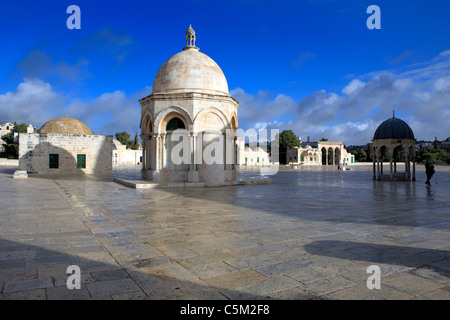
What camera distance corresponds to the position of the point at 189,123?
1708 centimetres

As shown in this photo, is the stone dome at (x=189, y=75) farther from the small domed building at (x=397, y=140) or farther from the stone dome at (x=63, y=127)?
the stone dome at (x=63, y=127)

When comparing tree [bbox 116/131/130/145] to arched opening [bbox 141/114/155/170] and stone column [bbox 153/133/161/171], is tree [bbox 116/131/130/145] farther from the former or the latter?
stone column [bbox 153/133/161/171]

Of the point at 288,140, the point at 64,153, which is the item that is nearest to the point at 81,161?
the point at 64,153

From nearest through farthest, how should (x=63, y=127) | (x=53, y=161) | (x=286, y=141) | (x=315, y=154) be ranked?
(x=53, y=161)
(x=63, y=127)
(x=315, y=154)
(x=286, y=141)

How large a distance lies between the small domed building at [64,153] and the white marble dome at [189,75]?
13.0 meters

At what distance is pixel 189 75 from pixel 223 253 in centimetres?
1444

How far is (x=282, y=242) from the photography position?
540 centimetres

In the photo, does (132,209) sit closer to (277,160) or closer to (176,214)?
(176,214)

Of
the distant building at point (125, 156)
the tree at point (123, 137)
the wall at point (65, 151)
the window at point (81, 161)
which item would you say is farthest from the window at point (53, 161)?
the tree at point (123, 137)

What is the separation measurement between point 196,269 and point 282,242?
6.34 ft

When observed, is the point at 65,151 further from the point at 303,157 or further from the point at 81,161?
the point at 303,157

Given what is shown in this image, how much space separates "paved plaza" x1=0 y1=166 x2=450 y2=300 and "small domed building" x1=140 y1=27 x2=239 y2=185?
29.0 feet

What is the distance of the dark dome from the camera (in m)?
21.7
